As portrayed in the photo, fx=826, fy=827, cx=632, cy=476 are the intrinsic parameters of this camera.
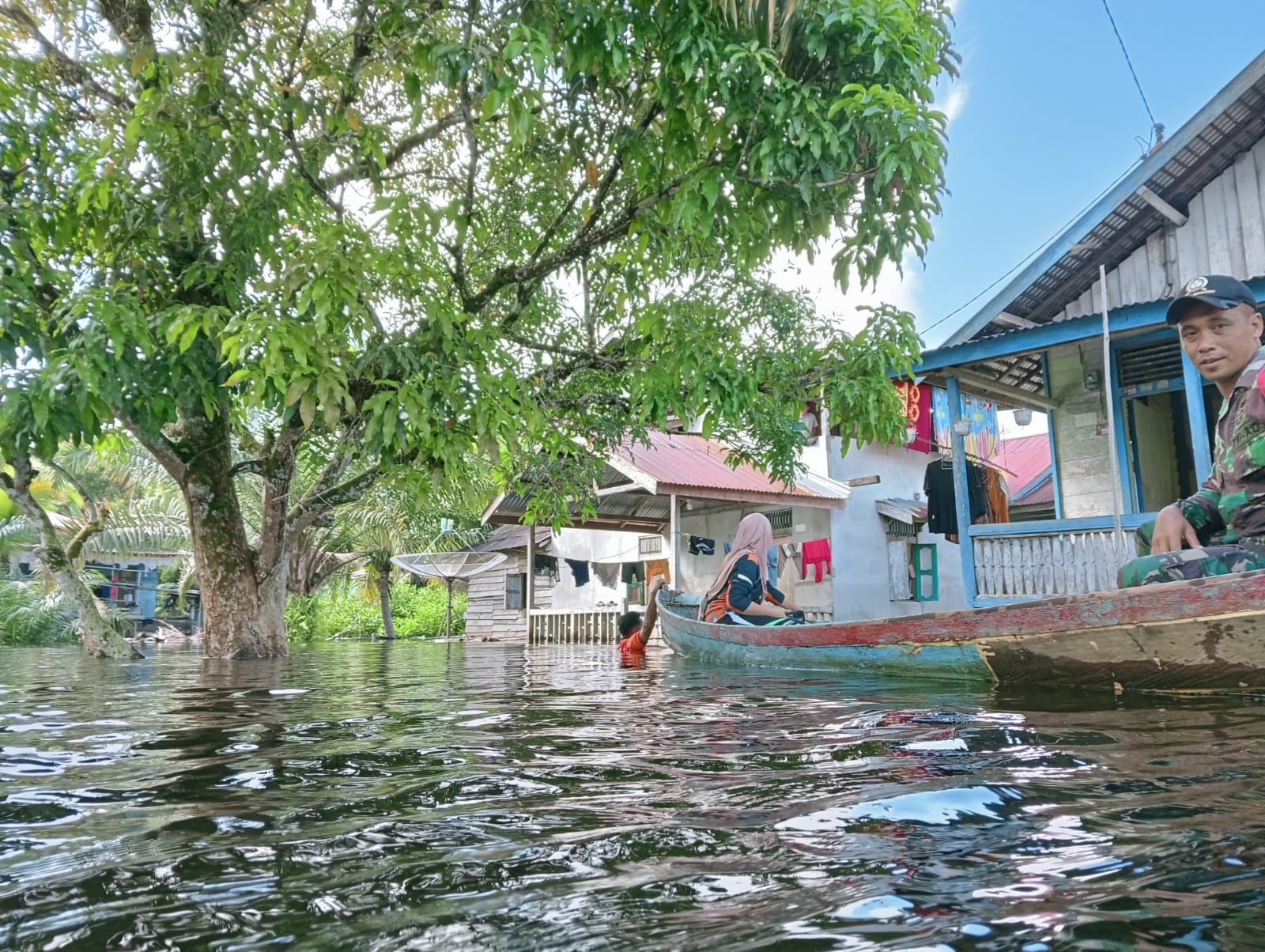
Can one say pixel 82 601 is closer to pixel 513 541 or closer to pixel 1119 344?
pixel 513 541

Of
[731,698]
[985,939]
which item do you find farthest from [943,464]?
[985,939]

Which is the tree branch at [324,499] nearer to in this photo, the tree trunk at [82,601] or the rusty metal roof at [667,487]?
the rusty metal roof at [667,487]

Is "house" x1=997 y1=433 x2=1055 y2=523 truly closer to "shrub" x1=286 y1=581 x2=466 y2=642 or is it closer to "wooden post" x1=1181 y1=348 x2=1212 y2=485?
"wooden post" x1=1181 y1=348 x2=1212 y2=485

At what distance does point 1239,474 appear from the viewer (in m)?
3.57

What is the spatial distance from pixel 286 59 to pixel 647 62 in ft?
14.2

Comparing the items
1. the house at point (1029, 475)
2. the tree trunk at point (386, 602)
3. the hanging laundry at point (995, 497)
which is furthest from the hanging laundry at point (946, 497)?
Result: the tree trunk at point (386, 602)

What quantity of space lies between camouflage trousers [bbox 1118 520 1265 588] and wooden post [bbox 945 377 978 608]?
4.72 m

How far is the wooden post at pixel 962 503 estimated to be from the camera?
864 centimetres

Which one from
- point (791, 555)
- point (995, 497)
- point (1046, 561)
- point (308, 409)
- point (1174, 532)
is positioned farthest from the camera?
point (791, 555)

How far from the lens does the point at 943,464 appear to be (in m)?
11.4

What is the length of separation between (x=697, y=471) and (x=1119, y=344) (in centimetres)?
760

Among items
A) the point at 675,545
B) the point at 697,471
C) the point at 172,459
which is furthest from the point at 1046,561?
the point at 172,459

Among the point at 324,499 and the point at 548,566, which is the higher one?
the point at 324,499

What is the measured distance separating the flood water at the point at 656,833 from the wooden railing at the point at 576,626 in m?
12.9
